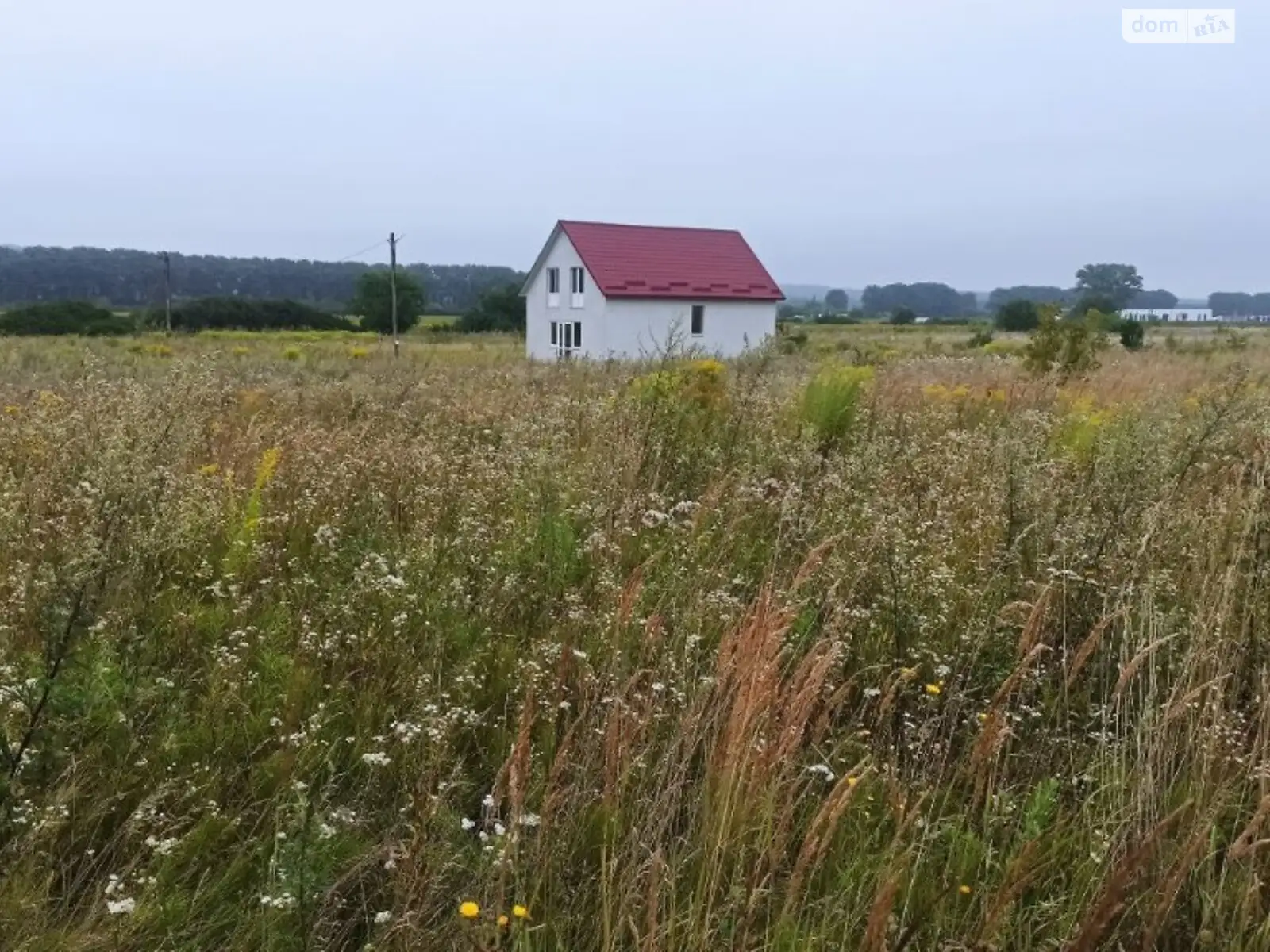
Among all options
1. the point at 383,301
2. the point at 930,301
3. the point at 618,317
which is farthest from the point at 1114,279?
the point at 383,301

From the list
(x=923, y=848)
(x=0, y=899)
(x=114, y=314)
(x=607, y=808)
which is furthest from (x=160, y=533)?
(x=114, y=314)

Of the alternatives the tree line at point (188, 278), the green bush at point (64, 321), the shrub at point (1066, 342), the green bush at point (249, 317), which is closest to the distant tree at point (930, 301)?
the tree line at point (188, 278)

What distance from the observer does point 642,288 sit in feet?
115

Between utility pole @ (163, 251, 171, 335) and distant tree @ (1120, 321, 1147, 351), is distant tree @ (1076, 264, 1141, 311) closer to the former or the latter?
distant tree @ (1120, 321, 1147, 351)

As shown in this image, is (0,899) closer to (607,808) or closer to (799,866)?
(607,808)

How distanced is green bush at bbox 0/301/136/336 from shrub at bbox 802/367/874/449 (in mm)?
44219

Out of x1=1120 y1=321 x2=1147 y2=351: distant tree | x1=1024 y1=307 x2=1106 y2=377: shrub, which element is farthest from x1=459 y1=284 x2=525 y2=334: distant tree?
x1=1024 y1=307 x2=1106 y2=377: shrub

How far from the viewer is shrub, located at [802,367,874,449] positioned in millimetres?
5953

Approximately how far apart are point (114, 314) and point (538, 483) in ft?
189

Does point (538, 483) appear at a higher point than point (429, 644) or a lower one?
higher

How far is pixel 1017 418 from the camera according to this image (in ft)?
19.4

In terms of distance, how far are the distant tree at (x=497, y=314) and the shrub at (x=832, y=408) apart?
184 ft

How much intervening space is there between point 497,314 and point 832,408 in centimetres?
5789

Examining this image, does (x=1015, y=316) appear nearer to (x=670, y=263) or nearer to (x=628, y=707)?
(x=670, y=263)
